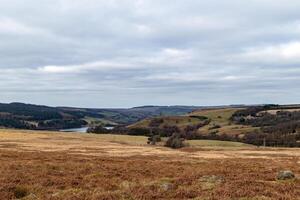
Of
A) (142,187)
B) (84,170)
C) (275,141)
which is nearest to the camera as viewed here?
(142,187)

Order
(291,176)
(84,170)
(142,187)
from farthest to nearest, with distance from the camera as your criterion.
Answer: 1. (84,170)
2. (291,176)
3. (142,187)

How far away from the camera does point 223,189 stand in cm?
1850

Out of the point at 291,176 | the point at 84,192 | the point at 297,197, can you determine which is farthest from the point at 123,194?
the point at 291,176

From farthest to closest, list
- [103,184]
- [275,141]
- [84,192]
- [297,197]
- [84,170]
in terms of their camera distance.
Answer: [275,141]
[84,170]
[103,184]
[84,192]
[297,197]

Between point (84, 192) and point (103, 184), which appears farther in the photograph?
point (103, 184)

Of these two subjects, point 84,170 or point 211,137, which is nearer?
point 84,170

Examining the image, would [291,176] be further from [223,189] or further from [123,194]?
[123,194]

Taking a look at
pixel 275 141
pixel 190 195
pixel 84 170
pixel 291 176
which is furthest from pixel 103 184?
pixel 275 141

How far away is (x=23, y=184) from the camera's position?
68.5ft

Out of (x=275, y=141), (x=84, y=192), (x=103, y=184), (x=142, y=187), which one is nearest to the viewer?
(x=84, y=192)

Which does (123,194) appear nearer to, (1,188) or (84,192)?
(84,192)

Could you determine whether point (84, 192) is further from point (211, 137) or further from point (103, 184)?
point (211, 137)

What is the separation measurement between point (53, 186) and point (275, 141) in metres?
170

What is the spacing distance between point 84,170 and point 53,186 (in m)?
8.51
